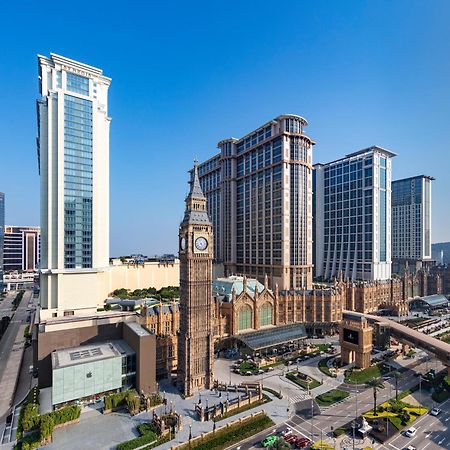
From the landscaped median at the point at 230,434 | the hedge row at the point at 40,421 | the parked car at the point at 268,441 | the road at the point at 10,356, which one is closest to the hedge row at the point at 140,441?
the landscaped median at the point at 230,434

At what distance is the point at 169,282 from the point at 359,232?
11815cm

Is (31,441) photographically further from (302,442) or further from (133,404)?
(302,442)

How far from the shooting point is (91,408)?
62.5 metres

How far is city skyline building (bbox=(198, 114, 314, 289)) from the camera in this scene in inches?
5389

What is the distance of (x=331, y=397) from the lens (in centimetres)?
6638

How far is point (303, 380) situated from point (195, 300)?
3460 cm

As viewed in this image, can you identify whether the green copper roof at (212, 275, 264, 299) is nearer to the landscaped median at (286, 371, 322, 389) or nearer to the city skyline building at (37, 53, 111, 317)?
the landscaped median at (286, 371, 322, 389)

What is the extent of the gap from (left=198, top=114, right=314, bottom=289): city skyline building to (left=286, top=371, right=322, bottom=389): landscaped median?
58.9 meters

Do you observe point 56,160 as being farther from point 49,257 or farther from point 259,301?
point 259,301

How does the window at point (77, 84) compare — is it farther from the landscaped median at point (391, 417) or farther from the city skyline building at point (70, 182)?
the landscaped median at point (391, 417)

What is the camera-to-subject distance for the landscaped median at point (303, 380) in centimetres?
7238

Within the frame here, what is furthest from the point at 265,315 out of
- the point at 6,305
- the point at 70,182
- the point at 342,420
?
the point at 6,305

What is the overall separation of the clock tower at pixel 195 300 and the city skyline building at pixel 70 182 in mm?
51574

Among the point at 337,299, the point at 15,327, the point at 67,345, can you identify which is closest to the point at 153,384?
the point at 67,345
